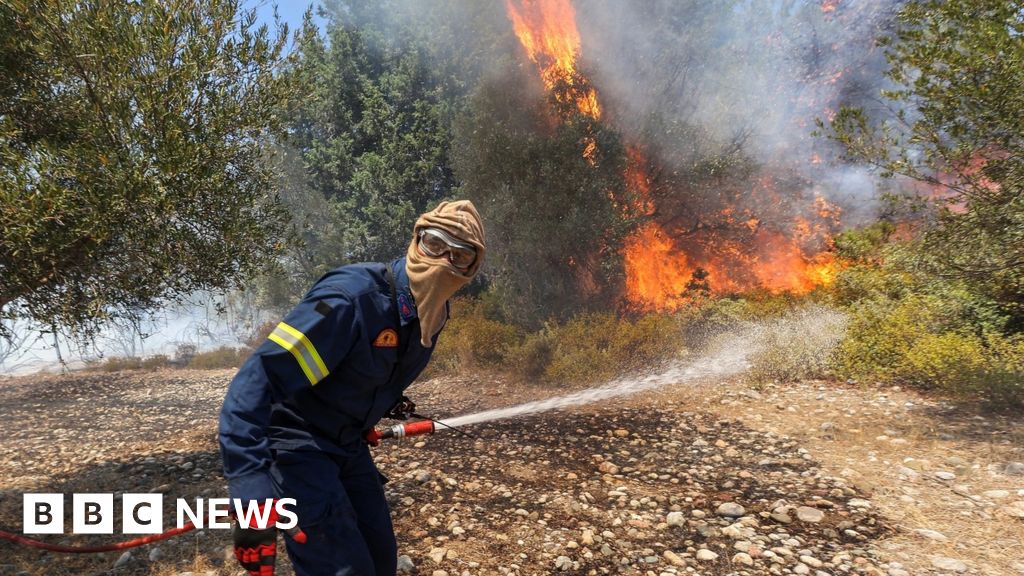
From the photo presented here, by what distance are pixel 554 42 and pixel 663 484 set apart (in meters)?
15.8

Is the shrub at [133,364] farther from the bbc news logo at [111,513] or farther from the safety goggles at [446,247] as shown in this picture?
the safety goggles at [446,247]

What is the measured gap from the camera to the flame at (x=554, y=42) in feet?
52.3

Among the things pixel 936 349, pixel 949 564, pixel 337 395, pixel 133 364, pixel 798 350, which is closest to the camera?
pixel 337 395

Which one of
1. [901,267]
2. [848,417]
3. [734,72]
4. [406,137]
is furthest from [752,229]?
[406,137]

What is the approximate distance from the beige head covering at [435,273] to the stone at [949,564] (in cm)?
438

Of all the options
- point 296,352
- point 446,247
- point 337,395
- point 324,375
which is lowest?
point 337,395

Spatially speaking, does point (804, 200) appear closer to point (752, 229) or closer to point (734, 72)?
point (752, 229)

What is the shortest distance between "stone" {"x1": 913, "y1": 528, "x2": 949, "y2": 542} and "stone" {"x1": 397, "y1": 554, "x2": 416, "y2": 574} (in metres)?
4.40

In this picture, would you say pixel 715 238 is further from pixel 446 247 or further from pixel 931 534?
pixel 446 247

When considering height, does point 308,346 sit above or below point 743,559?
above

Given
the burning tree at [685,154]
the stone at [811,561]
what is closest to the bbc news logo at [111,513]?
the stone at [811,561]

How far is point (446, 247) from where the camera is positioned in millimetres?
2844

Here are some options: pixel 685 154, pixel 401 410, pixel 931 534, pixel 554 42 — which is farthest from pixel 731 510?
pixel 554 42

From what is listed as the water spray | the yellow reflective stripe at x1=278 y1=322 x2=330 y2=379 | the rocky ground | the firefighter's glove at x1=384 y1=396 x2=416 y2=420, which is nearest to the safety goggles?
the yellow reflective stripe at x1=278 y1=322 x2=330 y2=379
